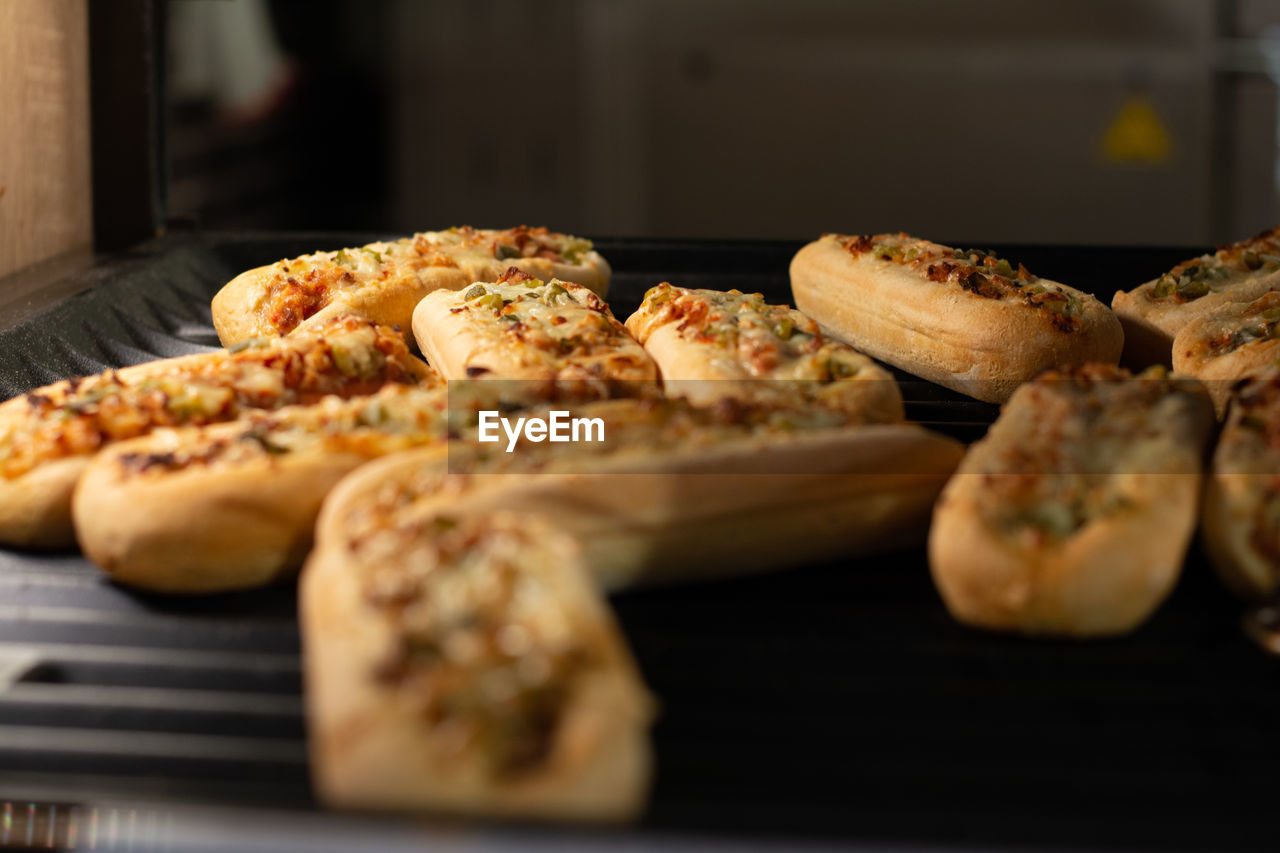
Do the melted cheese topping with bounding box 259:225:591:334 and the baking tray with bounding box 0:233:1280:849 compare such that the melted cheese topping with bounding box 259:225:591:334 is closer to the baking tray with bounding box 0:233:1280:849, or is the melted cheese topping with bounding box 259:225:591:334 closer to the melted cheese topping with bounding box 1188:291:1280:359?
the baking tray with bounding box 0:233:1280:849

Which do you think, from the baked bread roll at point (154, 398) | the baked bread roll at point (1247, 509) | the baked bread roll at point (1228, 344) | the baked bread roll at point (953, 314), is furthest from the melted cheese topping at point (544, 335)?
the baked bread roll at point (1228, 344)

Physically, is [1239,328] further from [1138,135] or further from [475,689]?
[1138,135]

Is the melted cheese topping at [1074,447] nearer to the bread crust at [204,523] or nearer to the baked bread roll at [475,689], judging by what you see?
the baked bread roll at [475,689]

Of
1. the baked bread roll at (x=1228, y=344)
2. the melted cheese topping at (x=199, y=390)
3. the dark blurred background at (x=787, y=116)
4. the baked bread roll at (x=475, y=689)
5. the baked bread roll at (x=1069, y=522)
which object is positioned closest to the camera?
the baked bread roll at (x=475, y=689)

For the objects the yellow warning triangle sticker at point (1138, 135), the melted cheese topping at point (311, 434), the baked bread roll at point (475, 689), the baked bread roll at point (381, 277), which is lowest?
the baked bread roll at point (475, 689)

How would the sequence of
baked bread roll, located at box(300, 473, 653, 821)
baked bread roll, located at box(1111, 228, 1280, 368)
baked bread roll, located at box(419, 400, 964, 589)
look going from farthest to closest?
baked bread roll, located at box(1111, 228, 1280, 368), baked bread roll, located at box(419, 400, 964, 589), baked bread roll, located at box(300, 473, 653, 821)

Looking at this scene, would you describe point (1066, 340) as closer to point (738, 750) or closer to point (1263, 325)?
point (1263, 325)

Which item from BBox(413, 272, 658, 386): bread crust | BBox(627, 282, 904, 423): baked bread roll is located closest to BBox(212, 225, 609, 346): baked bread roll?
BBox(413, 272, 658, 386): bread crust
